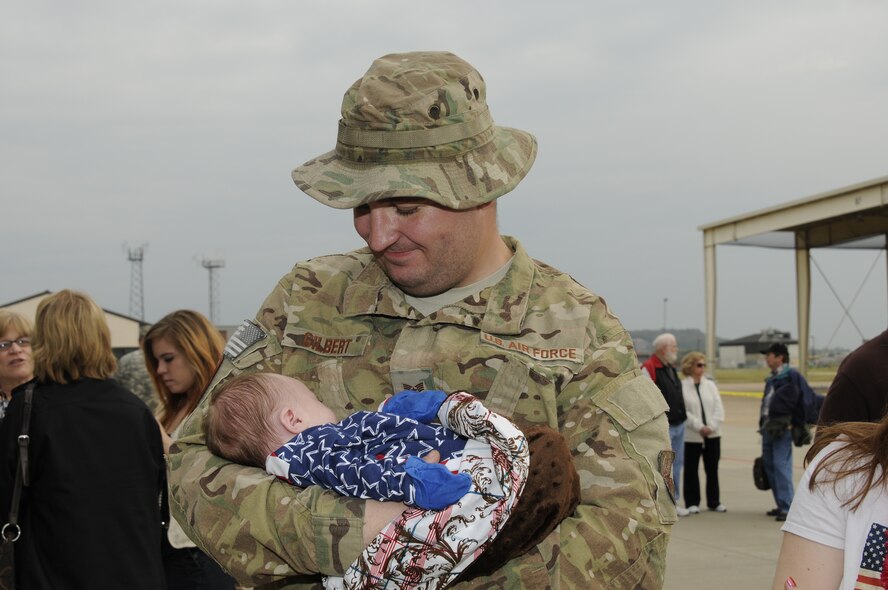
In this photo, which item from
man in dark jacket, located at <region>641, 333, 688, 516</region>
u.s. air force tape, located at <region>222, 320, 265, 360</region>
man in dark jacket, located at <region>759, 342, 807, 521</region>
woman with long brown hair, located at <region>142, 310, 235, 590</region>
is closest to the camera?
u.s. air force tape, located at <region>222, 320, 265, 360</region>

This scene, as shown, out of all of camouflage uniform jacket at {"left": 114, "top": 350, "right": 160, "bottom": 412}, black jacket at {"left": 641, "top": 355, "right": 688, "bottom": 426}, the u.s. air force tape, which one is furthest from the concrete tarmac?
the u.s. air force tape

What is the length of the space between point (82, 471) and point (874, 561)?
9.41 feet

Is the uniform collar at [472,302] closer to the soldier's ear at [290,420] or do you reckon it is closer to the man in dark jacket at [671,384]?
the soldier's ear at [290,420]

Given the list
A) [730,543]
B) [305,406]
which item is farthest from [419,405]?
[730,543]

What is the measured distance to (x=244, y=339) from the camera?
7.96ft

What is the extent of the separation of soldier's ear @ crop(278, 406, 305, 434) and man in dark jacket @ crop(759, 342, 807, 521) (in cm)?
792

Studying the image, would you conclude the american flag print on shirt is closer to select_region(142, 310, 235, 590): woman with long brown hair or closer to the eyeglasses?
select_region(142, 310, 235, 590): woman with long brown hair

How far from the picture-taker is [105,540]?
11.8 feet

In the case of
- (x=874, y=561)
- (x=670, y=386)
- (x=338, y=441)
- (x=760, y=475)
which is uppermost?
(x=338, y=441)

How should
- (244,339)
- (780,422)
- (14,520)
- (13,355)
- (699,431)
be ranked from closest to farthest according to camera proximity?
(244,339) < (14,520) < (13,355) < (780,422) < (699,431)

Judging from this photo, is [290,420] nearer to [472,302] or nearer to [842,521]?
[472,302]

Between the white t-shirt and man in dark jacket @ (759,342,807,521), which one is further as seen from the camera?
man in dark jacket @ (759,342,807,521)

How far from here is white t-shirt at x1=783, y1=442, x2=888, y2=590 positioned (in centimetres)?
199

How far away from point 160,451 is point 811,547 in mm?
2748
